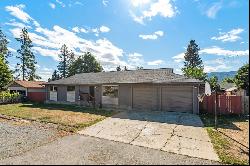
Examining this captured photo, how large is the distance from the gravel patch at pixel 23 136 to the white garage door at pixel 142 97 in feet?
30.0

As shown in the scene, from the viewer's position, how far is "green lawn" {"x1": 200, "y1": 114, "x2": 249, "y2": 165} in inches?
348

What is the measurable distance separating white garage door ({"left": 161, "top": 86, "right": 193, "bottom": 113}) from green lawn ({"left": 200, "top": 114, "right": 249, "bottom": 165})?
2520mm

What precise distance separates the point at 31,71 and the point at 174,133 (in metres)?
55.1

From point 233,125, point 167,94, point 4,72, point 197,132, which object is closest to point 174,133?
point 197,132

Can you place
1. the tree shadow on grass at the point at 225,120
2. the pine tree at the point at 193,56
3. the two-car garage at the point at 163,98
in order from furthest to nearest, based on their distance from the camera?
1. the pine tree at the point at 193,56
2. the two-car garage at the point at 163,98
3. the tree shadow on grass at the point at 225,120

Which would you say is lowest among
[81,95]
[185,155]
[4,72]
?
[185,155]

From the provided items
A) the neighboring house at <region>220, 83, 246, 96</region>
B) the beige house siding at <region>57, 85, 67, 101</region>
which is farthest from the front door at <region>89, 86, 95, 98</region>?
the neighboring house at <region>220, 83, 246, 96</region>

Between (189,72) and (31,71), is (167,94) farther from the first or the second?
(31,71)

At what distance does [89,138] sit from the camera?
40.0ft

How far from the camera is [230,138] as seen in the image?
454 inches

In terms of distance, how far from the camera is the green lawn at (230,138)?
8852 mm

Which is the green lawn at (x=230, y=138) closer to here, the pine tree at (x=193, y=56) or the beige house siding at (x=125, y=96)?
the beige house siding at (x=125, y=96)

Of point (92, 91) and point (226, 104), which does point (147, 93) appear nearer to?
point (226, 104)

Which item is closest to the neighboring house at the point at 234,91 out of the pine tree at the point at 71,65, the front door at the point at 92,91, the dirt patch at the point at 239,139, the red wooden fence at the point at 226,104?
the red wooden fence at the point at 226,104
